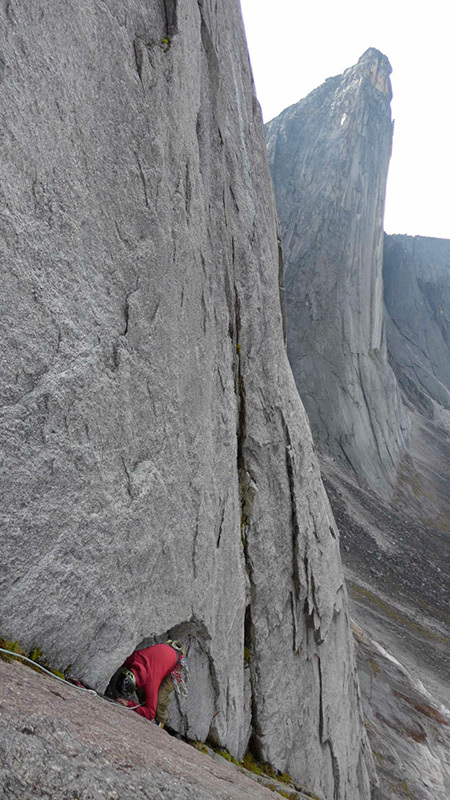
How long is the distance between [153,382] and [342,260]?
155 ft

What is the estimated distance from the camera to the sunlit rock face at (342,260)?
154 feet

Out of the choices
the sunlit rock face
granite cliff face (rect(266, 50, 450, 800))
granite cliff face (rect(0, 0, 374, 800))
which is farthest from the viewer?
the sunlit rock face

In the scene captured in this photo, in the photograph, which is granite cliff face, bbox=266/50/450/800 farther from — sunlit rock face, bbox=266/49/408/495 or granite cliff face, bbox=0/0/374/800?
granite cliff face, bbox=0/0/374/800

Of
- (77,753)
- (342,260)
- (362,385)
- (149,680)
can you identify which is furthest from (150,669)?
(342,260)

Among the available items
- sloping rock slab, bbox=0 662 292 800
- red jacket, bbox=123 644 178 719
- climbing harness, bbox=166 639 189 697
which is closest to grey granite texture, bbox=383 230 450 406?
climbing harness, bbox=166 639 189 697

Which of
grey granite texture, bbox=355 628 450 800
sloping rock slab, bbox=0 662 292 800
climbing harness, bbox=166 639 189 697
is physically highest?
sloping rock slab, bbox=0 662 292 800

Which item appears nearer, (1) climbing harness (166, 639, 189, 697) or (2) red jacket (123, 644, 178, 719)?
(2) red jacket (123, 644, 178, 719)

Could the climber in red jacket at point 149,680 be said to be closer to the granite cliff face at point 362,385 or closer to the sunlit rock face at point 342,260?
the granite cliff face at point 362,385

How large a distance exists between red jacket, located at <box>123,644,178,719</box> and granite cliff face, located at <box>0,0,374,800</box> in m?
0.16

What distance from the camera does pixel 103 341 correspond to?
5191mm

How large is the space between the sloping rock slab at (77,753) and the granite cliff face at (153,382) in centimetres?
57

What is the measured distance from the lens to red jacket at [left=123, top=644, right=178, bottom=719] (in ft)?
18.1

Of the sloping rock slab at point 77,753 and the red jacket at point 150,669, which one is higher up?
the sloping rock slab at point 77,753

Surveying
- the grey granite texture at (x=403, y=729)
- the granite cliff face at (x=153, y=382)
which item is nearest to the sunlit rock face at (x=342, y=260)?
the grey granite texture at (x=403, y=729)
